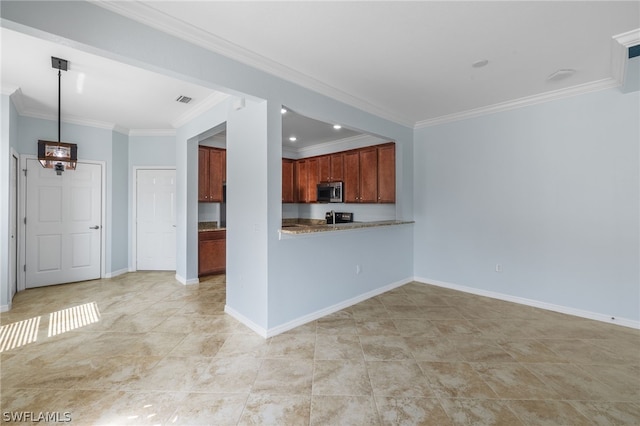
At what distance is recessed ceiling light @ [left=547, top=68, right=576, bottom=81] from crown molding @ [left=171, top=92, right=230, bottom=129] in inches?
148

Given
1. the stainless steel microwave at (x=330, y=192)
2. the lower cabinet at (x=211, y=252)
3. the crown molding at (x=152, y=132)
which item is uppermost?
the crown molding at (x=152, y=132)

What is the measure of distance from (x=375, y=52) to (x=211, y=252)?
440 centimetres

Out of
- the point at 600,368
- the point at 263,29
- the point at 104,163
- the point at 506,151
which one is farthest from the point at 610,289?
the point at 104,163

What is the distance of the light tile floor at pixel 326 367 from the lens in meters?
1.87

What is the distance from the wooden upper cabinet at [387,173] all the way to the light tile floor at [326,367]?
200 cm

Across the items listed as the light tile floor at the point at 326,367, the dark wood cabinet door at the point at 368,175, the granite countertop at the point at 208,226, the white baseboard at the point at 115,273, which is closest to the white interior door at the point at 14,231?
the light tile floor at the point at 326,367

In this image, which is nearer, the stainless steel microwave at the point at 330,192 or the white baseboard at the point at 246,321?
the white baseboard at the point at 246,321

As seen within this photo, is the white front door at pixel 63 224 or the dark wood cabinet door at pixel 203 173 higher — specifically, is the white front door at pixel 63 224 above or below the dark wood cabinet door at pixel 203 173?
below

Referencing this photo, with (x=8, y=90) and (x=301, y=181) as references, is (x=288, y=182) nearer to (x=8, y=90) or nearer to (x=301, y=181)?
(x=301, y=181)

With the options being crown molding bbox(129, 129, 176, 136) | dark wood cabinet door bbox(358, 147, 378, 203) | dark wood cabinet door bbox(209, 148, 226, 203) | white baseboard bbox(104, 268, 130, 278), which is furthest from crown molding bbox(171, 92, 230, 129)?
white baseboard bbox(104, 268, 130, 278)

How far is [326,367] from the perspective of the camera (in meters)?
2.38

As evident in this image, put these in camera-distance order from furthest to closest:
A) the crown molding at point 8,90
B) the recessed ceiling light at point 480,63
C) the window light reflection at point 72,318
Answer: the crown molding at point 8,90 → the window light reflection at point 72,318 → the recessed ceiling light at point 480,63

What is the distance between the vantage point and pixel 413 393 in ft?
6.73

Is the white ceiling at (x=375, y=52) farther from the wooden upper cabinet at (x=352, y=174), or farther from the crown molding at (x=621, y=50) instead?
the wooden upper cabinet at (x=352, y=174)
